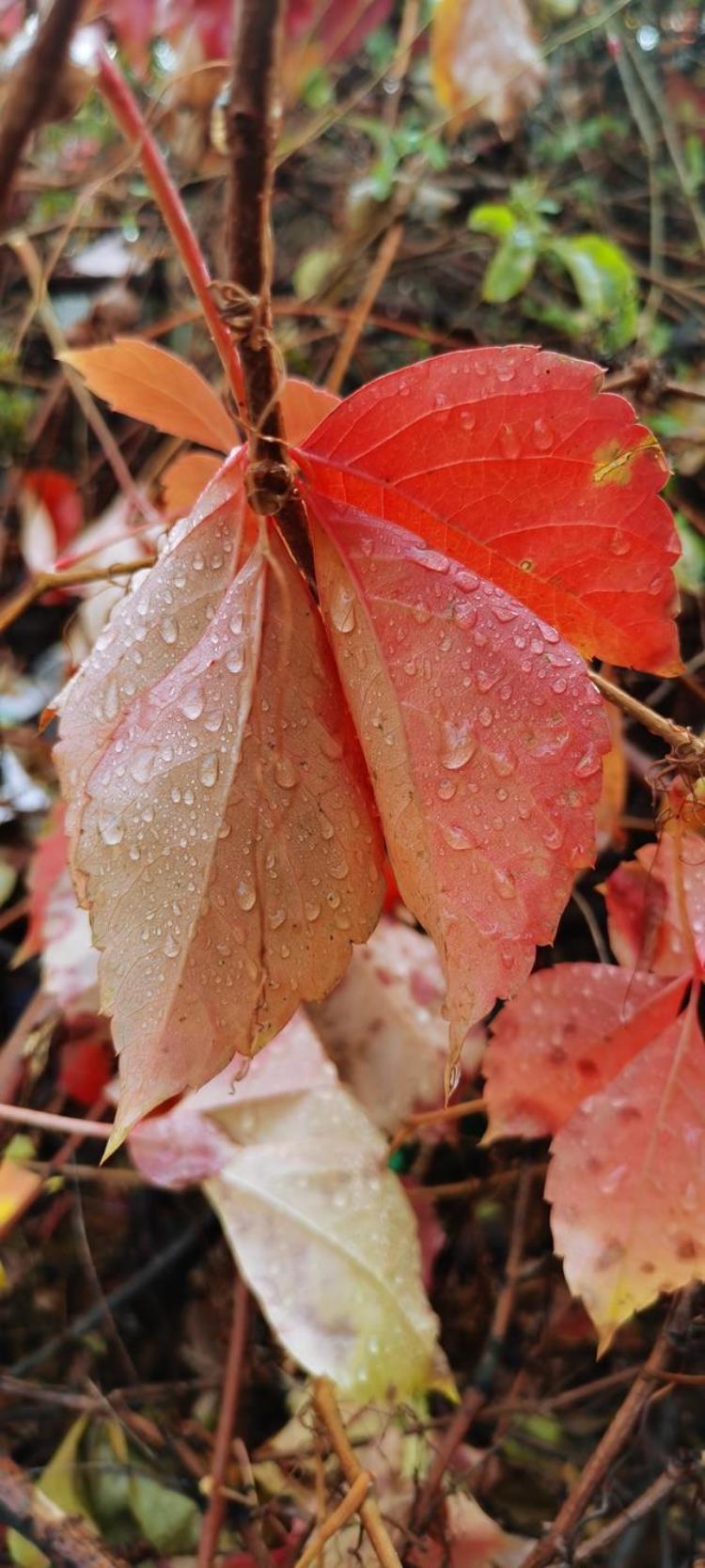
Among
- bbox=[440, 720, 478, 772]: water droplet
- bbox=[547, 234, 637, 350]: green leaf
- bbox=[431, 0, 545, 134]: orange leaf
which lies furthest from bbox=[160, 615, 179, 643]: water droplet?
bbox=[431, 0, 545, 134]: orange leaf

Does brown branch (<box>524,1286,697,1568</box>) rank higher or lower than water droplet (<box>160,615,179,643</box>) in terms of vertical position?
lower

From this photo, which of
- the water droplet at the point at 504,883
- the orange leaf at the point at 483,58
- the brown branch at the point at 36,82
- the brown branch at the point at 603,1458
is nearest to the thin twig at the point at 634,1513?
the brown branch at the point at 603,1458

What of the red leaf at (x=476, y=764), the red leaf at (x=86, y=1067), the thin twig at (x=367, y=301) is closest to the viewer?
the red leaf at (x=476, y=764)

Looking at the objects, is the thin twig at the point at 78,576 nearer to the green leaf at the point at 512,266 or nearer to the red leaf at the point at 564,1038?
the red leaf at the point at 564,1038

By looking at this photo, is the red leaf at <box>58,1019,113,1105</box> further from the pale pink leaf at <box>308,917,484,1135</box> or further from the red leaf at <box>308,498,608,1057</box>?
the red leaf at <box>308,498,608,1057</box>

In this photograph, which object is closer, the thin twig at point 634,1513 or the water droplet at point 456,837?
the water droplet at point 456,837

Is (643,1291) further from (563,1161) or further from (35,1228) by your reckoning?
(35,1228)
